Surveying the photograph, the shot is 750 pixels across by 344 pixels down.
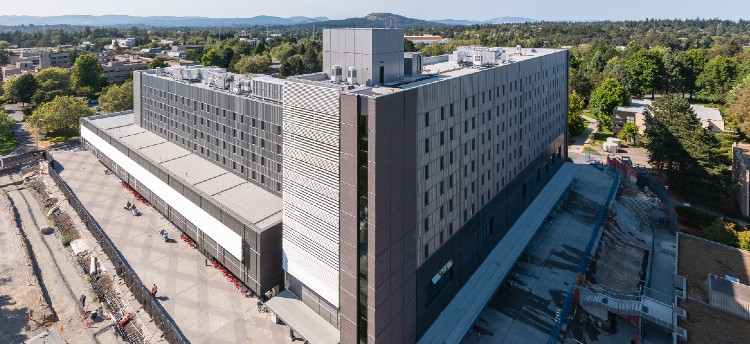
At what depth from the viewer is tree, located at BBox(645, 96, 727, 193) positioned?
6141cm

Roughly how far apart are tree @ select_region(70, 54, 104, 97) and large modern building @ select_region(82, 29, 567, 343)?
331 ft

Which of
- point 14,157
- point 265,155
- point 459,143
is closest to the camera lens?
point 459,143

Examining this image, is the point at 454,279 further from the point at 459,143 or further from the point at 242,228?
the point at 242,228

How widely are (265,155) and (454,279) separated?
23110 mm

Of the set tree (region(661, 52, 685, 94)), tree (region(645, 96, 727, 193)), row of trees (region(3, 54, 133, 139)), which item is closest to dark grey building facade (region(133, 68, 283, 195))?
row of trees (region(3, 54, 133, 139))

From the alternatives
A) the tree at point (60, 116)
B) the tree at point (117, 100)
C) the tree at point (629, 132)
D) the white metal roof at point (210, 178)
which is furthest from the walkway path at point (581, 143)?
the tree at point (117, 100)

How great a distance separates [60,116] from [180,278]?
249 feet

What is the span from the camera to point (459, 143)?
118ft

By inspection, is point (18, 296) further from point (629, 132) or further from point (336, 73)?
point (629, 132)

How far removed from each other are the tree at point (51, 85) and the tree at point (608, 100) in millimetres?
144138

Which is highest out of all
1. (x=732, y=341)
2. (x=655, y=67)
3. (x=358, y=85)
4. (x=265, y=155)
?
(x=655, y=67)

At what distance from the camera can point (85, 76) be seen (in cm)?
13662

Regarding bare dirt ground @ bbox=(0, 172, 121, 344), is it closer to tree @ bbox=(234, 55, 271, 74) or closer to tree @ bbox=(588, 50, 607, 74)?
tree @ bbox=(234, 55, 271, 74)

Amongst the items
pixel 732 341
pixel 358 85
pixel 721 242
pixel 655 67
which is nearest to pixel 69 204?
pixel 358 85
